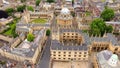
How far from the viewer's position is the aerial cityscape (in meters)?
53.0

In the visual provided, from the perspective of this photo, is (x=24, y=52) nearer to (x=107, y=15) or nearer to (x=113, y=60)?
(x=113, y=60)

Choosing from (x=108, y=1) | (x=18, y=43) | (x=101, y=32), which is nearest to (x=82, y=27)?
(x=101, y=32)

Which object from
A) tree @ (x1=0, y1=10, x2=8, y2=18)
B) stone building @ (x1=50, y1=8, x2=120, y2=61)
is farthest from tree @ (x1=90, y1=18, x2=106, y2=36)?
tree @ (x1=0, y1=10, x2=8, y2=18)

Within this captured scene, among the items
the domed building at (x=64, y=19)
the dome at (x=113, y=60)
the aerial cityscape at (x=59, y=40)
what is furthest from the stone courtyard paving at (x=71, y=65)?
the domed building at (x=64, y=19)

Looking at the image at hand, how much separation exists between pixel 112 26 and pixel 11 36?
2027 inches

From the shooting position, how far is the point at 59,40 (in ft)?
209

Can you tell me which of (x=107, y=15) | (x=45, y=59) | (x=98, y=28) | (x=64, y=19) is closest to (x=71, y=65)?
(x=45, y=59)

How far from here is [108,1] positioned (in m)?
112

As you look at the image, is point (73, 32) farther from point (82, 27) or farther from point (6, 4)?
point (6, 4)

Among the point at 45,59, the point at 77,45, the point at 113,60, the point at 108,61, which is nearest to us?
the point at 113,60

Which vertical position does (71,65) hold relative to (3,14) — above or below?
below

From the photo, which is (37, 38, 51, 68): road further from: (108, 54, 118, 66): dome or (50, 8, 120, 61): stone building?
(108, 54, 118, 66): dome

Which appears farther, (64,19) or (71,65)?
(64,19)

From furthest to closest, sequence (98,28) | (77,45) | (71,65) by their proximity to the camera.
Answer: (98,28), (77,45), (71,65)
